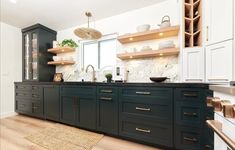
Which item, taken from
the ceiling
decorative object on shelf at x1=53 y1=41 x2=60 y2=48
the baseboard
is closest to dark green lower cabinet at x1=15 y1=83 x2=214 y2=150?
decorative object on shelf at x1=53 y1=41 x2=60 y2=48

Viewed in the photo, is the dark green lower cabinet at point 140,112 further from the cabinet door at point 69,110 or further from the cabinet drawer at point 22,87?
the cabinet drawer at point 22,87

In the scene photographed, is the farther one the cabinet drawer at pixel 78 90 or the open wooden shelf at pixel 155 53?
the cabinet drawer at pixel 78 90

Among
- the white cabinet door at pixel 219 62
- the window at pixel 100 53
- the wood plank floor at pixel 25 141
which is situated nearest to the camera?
the white cabinet door at pixel 219 62

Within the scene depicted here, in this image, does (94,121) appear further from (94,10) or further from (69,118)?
(94,10)

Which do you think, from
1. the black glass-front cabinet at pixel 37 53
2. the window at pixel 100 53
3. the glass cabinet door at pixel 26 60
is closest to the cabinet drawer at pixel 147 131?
the window at pixel 100 53

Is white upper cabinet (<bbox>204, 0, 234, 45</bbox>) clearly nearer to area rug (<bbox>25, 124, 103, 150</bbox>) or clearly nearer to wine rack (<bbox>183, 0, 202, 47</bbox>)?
wine rack (<bbox>183, 0, 202, 47</bbox>)

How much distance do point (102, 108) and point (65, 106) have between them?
92 cm

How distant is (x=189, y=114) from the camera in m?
1.58

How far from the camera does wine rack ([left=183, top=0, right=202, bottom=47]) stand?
1.95m

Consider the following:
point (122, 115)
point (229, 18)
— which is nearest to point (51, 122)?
point (122, 115)

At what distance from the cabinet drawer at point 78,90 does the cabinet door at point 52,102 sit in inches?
8.5

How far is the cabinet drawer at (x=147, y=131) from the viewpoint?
170 centimetres

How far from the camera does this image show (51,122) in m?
2.93

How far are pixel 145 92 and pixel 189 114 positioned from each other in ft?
1.94
